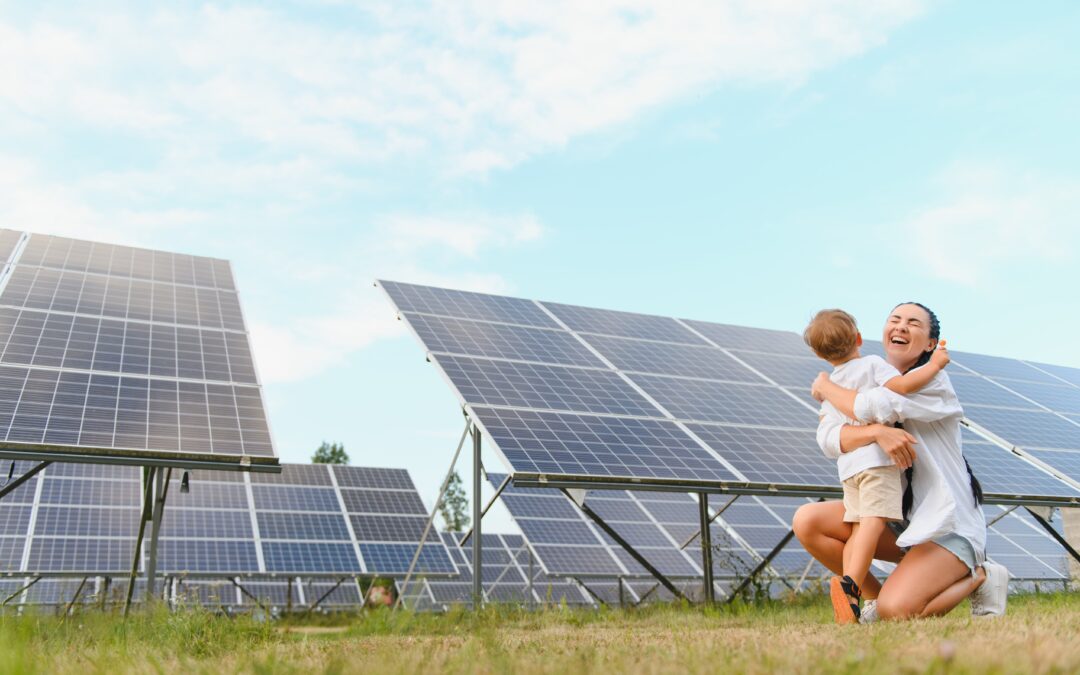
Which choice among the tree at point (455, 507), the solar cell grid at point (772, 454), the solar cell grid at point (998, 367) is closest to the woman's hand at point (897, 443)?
the solar cell grid at point (772, 454)

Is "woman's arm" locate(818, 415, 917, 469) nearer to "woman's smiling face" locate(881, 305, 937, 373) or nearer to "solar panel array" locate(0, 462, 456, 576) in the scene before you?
"woman's smiling face" locate(881, 305, 937, 373)

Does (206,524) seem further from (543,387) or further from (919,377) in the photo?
(919,377)

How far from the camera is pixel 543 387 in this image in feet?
37.5

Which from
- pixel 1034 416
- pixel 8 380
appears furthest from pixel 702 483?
pixel 1034 416

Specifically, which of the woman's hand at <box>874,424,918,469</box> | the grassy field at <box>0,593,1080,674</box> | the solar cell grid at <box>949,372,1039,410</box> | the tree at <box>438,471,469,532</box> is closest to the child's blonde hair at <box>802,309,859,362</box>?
the woman's hand at <box>874,424,918,469</box>

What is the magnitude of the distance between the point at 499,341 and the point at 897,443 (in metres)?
7.99

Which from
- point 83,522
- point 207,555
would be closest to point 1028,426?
point 207,555

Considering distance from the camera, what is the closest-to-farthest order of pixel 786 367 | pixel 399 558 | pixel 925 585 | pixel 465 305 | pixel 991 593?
pixel 925 585 → pixel 991 593 → pixel 465 305 → pixel 786 367 → pixel 399 558

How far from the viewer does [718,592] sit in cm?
2195

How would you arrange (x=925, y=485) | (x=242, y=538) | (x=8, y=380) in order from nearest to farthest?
1. (x=925, y=485)
2. (x=8, y=380)
3. (x=242, y=538)

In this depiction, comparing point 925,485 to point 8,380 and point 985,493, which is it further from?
point 8,380

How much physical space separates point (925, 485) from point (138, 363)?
331 inches

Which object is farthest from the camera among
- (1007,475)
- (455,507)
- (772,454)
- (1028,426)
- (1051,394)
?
(455,507)

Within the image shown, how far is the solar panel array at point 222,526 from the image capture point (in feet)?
57.7
